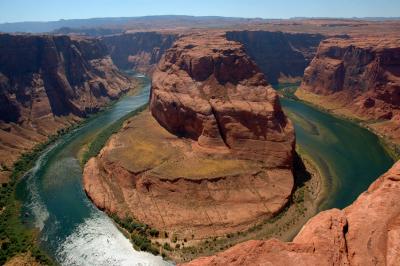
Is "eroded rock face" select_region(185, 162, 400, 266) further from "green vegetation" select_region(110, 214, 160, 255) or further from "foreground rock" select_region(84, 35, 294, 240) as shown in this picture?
"foreground rock" select_region(84, 35, 294, 240)

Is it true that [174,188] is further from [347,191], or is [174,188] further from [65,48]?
[65,48]

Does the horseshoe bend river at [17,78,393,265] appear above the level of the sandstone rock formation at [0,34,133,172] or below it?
below

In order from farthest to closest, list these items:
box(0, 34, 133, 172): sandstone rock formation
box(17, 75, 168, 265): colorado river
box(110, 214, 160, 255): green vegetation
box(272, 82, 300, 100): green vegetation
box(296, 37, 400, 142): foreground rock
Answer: box(272, 82, 300, 100): green vegetation → box(296, 37, 400, 142): foreground rock → box(0, 34, 133, 172): sandstone rock formation → box(110, 214, 160, 255): green vegetation → box(17, 75, 168, 265): colorado river

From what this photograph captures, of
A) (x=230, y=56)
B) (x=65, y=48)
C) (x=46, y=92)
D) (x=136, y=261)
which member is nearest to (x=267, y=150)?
(x=230, y=56)

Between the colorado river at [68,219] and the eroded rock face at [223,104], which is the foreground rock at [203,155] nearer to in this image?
the eroded rock face at [223,104]

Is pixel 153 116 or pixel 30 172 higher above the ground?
pixel 153 116

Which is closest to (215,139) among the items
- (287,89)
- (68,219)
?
(68,219)

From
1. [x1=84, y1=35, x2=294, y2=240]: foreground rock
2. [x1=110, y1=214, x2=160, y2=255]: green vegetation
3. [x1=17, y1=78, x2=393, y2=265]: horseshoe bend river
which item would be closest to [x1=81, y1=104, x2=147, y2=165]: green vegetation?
[x1=17, y1=78, x2=393, y2=265]: horseshoe bend river
